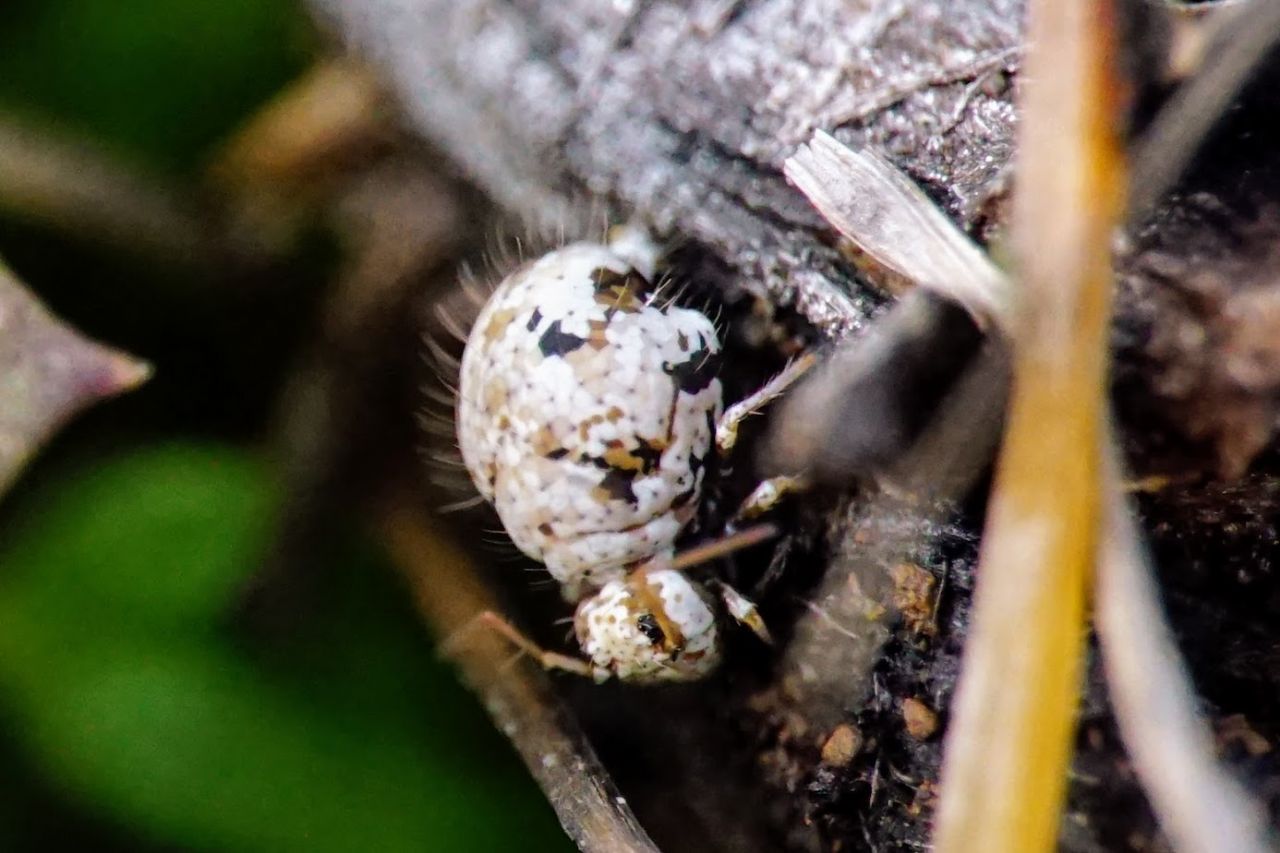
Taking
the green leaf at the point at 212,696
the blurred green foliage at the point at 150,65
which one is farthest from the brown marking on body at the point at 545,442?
the blurred green foliage at the point at 150,65

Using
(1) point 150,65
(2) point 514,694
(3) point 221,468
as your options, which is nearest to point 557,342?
(2) point 514,694

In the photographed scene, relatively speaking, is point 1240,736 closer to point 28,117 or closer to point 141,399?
point 141,399

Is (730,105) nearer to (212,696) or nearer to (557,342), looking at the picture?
(557,342)

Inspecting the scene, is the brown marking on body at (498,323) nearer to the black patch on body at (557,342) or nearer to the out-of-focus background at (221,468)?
the black patch on body at (557,342)

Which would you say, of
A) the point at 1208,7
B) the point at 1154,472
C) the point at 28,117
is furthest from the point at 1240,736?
the point at 28,117

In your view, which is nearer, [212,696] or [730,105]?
[730,105]

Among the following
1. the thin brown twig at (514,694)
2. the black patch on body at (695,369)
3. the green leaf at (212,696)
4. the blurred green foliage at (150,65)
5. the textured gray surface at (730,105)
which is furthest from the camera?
the blurred green foliage at (150,65)

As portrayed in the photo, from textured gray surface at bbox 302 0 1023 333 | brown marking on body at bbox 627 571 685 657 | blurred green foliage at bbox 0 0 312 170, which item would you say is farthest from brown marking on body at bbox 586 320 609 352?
blurred green foliage at bbox 0 0 312 170
